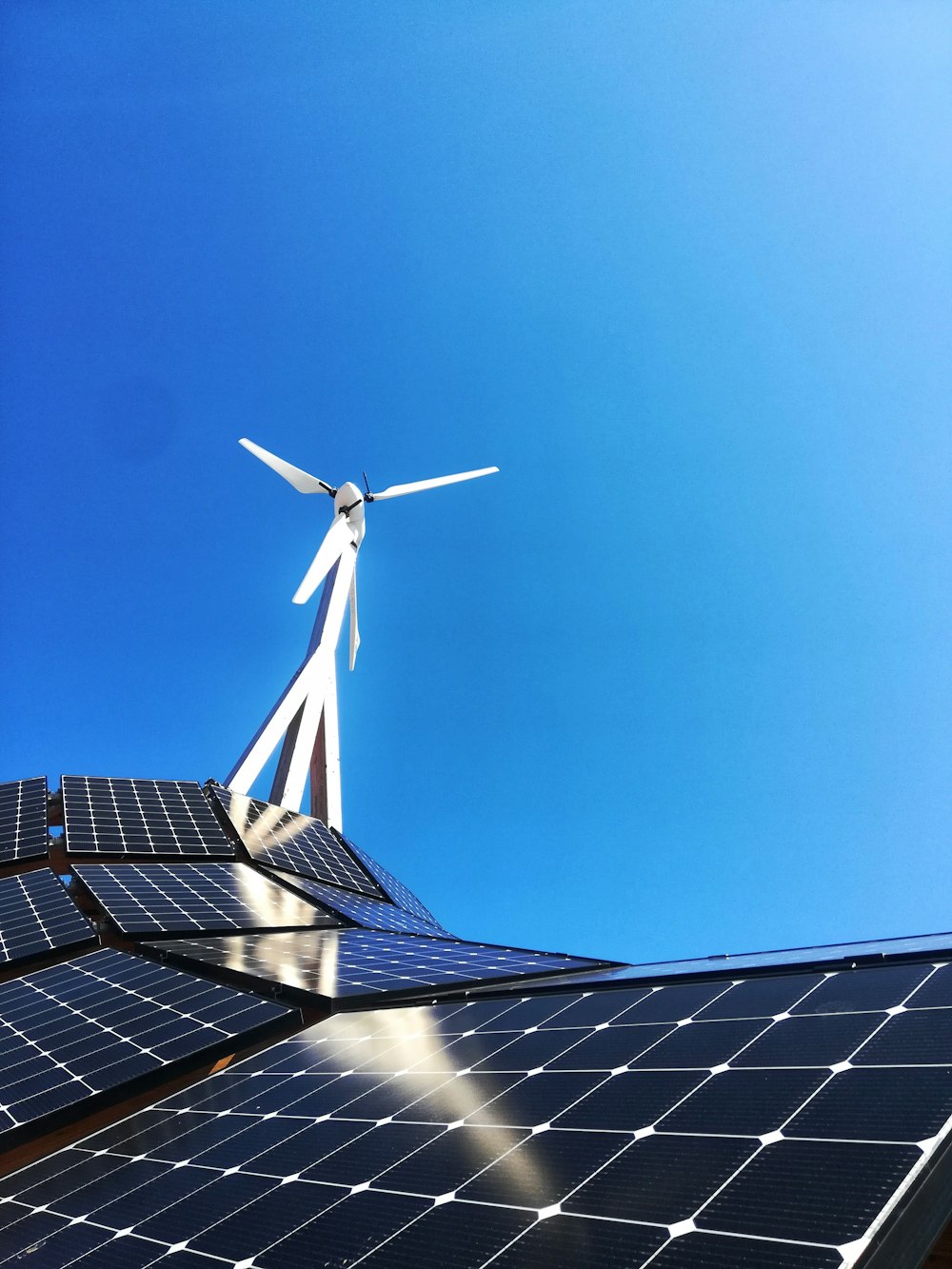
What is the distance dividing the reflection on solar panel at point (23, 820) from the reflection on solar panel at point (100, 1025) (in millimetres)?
10414

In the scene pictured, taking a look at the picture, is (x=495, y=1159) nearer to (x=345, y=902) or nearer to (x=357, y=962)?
(x=357, y=962)

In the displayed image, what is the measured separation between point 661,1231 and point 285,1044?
24.9 ft

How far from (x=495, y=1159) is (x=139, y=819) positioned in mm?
24765

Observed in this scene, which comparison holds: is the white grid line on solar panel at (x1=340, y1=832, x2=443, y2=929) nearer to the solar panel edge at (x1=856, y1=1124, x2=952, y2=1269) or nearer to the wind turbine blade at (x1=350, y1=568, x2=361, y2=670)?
the wind turbine blade at (x1=350, y1=568, x2=361, y2=670)

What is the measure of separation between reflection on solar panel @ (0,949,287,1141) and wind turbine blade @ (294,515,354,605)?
94.7ft

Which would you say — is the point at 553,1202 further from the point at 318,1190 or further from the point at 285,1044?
the point at 285,1044

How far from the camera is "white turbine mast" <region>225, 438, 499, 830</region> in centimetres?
4059

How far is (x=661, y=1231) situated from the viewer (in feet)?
15.6

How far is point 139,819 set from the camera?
28297 mm

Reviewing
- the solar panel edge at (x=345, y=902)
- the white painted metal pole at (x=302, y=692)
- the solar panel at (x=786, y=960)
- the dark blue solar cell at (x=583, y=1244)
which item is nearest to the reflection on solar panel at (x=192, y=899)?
the solar panel edge at (x=345, y=902)

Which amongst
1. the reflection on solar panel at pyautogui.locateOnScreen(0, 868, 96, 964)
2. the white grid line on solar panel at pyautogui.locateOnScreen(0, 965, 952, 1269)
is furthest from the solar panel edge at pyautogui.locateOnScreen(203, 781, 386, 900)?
the white grid line on solar panel at pyautogui.locateOnScreen(0, 965, 952, 1269)

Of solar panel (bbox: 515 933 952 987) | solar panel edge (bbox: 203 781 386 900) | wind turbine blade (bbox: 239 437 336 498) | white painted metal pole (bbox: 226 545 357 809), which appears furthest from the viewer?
wind turbine blade (bbox: 239 437 336 498)

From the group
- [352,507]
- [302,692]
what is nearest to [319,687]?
[302,692]

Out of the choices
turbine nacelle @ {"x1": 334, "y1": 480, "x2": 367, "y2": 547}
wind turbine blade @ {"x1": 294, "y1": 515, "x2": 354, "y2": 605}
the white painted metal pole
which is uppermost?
turbine nacelle @ {"x1": 334, "y1": 480, "x2": 367, "y2": 547}
